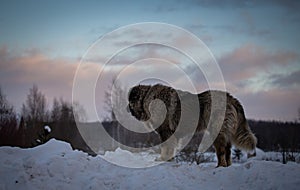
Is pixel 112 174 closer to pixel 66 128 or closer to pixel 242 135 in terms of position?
pixel 242 135

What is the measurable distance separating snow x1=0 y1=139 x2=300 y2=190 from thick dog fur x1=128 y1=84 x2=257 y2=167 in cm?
198

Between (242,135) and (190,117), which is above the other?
(190,117)

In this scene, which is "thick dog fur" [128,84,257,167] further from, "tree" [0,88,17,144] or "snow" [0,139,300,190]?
"tree" [0,88,17,144]

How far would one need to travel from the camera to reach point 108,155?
1086 centimetres

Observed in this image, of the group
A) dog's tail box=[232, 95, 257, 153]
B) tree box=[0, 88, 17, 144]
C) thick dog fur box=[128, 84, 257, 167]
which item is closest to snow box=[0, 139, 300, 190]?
thick dog fur box=[128, 84, 257, 167]

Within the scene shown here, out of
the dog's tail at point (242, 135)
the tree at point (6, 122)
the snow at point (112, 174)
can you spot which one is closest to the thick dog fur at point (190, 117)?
the dog's tail at point (242, 135)

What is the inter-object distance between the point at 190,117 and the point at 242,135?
1.77 meters

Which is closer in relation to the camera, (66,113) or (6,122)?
(6,122)

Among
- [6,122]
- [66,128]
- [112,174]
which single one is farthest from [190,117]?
[66,128]

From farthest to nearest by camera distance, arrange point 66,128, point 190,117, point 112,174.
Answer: point 66,128
point 190,117
point 112,174

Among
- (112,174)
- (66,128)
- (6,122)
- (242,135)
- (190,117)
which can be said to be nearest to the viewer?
(112,174)

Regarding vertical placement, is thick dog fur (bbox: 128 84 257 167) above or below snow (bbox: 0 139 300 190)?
above

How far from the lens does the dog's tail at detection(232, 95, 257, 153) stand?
10.8m

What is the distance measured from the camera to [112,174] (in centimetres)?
828
